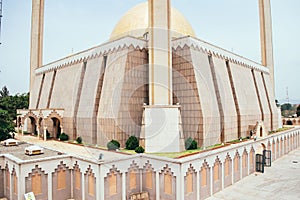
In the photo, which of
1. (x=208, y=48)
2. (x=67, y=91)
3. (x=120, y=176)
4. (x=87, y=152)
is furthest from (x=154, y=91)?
(x=67, y=91)

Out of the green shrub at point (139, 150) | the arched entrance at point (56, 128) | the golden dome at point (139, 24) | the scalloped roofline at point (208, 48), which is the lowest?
the green shrub at point (139, 150)

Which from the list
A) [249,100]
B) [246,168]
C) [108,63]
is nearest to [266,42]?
[249,100]

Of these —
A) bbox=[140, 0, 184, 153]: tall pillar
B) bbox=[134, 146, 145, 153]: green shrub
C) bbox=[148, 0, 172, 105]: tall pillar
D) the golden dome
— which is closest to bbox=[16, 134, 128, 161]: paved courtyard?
bbox=[134, 146, 145, 153]: green shrub

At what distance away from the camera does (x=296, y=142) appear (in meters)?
28.4

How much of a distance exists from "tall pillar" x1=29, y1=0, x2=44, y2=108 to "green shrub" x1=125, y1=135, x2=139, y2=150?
20416 mm

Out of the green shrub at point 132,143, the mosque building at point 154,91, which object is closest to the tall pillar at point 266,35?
the mosque building at point 154,91

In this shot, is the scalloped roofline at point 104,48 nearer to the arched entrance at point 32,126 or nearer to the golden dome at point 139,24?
the golden dome at point 139,24

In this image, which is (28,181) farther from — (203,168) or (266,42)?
(266,42)

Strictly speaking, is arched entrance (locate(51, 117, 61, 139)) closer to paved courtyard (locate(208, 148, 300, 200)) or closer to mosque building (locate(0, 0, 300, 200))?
mosque building (locate(0, 0, 300, 200))

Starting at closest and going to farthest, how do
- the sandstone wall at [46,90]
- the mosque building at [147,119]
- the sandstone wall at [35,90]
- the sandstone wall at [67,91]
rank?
1. the mosque building at [147,119]
2. the sandstone wall at [67,91]
3. the sandstone wall at [46,90]
4. the sandstone wall at [35,90]

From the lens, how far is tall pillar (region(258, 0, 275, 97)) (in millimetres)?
32188

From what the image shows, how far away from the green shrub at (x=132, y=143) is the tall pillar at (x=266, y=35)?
941 inches

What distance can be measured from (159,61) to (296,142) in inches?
878

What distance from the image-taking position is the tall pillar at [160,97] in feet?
49.2
